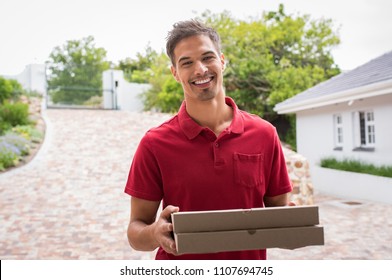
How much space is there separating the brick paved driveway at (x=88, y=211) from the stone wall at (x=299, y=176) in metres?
0.16

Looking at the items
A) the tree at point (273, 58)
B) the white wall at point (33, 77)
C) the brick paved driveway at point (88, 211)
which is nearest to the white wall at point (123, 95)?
the brick paved driveway at point (88, 211)

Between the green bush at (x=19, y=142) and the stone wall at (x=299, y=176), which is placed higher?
the green bush at (x=19, y=142)

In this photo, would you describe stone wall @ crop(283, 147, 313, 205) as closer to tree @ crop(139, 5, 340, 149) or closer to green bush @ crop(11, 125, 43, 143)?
tree @ crop(139, 5, 340, 149)

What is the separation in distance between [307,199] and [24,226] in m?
2.11

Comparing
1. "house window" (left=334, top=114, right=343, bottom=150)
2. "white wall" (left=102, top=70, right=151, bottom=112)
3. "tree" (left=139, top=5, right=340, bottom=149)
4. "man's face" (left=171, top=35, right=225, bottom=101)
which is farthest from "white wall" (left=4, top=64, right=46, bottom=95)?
"man's face" (left=171, top=35, right=225, bottom=101)

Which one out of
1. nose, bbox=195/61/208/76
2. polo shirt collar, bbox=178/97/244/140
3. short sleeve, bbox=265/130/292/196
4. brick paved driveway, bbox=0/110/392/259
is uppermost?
nose, bbox=195/61/208/76

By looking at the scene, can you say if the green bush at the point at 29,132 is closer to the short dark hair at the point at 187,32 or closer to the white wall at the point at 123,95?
the white wall at the point at 123,95

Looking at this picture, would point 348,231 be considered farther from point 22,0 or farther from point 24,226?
point 22,0

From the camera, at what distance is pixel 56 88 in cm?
487

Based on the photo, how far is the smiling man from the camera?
1.06 metres

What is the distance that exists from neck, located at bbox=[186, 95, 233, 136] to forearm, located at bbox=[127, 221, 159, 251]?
308 millimetres

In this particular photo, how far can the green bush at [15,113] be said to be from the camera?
207 inches

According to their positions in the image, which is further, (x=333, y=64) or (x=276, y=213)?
(x=333, y=64)
